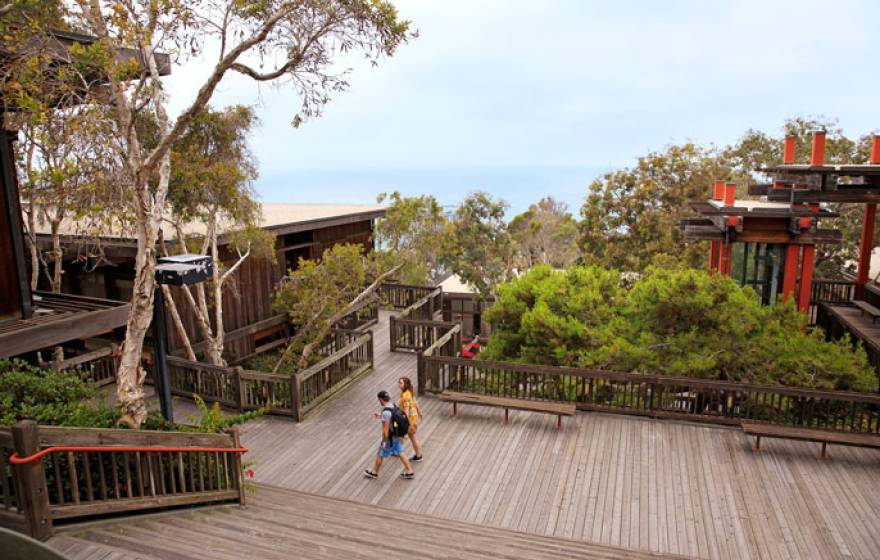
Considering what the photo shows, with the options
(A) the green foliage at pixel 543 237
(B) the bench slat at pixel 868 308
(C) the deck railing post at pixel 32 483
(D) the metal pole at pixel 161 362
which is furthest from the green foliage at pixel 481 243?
(C) the deck railing post at pixel 32 483

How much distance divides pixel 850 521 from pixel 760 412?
3179 millimetres

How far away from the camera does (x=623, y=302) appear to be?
12.8 meters

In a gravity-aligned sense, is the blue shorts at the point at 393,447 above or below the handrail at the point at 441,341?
below

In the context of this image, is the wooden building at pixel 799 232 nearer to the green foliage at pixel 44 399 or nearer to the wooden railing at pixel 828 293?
the wooden railing at pixel 828 293

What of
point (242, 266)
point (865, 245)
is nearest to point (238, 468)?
point (242, 266)

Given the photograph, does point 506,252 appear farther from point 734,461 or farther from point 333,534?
point 333,534

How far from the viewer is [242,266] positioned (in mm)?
15852

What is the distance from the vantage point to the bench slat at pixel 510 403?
10.0 metres

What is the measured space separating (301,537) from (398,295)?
14263 mm

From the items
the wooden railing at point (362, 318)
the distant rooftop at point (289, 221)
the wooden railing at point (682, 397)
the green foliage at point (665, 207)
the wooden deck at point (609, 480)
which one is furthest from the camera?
the green foliage at point (665, 207)

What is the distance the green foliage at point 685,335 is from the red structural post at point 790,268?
2.15 m

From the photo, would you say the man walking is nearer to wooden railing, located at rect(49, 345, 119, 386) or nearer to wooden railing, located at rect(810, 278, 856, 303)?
wooden railing, located at rect(49, 345, 119, 386)

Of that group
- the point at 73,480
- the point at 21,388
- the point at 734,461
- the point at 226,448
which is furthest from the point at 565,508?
the point at 21,388

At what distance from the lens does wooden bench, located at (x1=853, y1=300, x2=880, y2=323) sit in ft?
42.9
